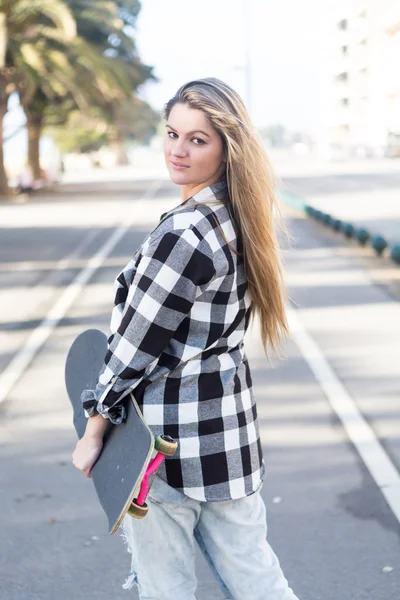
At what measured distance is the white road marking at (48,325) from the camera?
7.78 m

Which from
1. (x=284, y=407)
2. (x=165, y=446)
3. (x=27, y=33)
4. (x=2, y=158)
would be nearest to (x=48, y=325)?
(x=284, y=407)

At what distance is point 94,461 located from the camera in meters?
2.53

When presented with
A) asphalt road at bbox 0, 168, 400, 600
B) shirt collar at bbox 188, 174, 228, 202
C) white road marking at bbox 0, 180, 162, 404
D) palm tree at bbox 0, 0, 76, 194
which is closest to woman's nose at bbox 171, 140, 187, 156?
shirt collar at bbox 188, 174, 228, 202

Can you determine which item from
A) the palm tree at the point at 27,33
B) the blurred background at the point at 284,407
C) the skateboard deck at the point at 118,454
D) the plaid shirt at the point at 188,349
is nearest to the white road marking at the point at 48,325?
the blurred background at the point at 284,407

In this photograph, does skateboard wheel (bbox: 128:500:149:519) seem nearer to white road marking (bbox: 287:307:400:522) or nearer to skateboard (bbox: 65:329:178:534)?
skateboard (bbox: 65:329:178:534)

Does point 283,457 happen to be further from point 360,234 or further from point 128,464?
point 360,234

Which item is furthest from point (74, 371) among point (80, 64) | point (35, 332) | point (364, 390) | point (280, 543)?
point (80, 64)

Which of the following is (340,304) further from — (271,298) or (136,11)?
(136,11)

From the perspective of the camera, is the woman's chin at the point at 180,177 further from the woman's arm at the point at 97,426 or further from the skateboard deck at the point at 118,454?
the woman's arm at the point at 97,426

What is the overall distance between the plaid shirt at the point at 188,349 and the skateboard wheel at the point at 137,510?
0.44 ft

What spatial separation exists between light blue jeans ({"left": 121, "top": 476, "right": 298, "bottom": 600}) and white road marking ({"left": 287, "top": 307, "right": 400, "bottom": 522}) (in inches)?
81.8

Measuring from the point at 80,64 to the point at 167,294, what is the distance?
34.6 m

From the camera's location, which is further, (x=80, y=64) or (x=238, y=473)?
(x=80, y=64)

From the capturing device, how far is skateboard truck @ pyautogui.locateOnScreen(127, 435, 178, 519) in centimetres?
236
